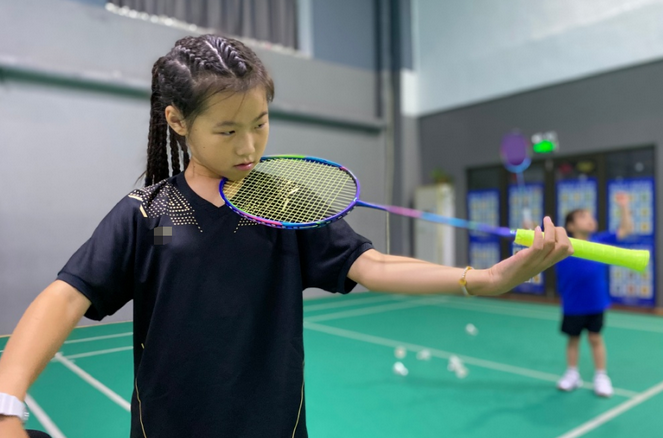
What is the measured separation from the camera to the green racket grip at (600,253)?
1114mm

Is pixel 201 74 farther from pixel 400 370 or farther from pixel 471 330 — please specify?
pixel 471 330

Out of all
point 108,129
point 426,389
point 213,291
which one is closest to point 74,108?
point 108,129

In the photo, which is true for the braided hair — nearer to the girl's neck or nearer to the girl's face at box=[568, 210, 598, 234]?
the girl's neck

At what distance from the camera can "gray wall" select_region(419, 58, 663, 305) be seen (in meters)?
7.04

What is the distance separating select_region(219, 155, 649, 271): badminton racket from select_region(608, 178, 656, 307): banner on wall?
6856mm

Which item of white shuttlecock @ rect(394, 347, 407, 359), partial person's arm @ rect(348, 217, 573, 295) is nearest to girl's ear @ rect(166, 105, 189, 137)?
partial person's arm @ rect(348, 217, 573, 295)

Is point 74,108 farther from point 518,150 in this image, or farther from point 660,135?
point 660,135

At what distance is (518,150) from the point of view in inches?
168

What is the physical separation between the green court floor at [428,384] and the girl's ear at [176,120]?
1.76 ft

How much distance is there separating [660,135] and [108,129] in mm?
7289

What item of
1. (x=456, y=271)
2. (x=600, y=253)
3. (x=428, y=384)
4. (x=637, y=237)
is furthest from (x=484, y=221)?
(x=456, y=271)

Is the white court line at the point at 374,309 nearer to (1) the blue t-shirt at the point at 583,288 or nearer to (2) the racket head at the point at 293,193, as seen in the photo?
(1) the blue t-shirt at the point at 583,288

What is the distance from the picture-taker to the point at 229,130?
1042 millimetres

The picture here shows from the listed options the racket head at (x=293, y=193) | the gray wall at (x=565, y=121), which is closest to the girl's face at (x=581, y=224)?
the racket head at (x=293, y=193)
